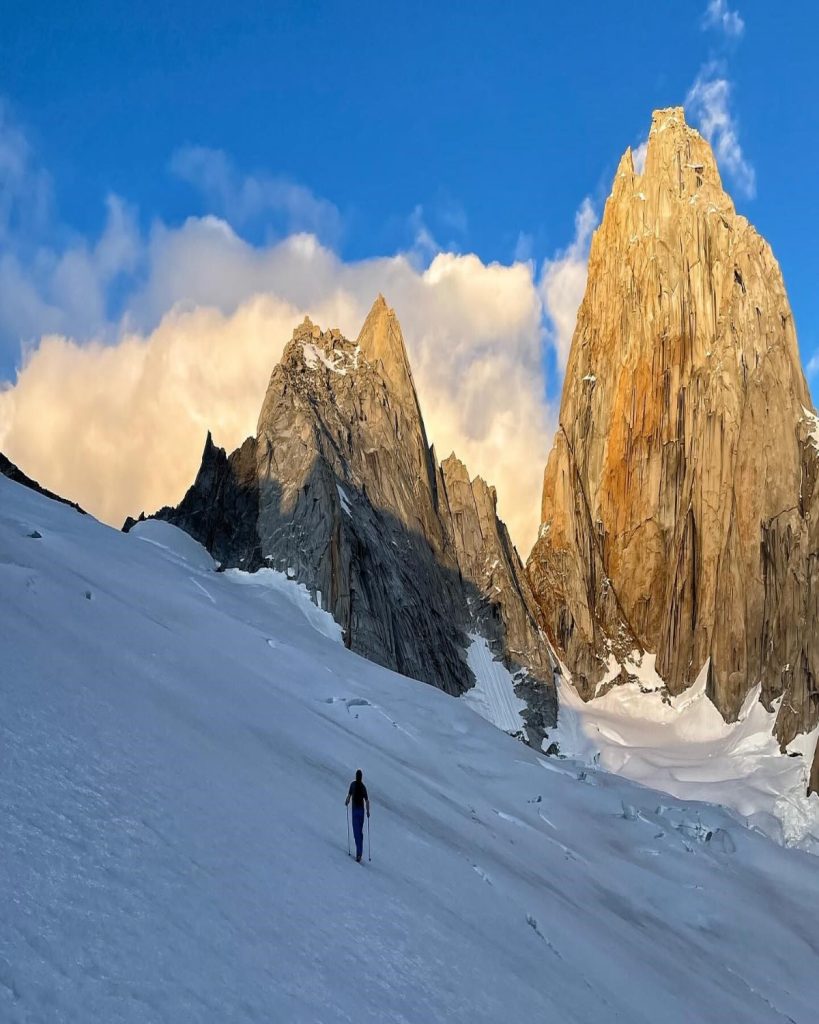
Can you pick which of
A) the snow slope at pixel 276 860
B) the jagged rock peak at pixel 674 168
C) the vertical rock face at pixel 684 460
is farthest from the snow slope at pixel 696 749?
the jagged rock peak at pixel 674 168

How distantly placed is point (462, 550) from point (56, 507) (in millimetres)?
81096

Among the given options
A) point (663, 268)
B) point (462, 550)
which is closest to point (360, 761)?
point (462, 550)

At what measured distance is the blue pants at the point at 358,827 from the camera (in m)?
14.0

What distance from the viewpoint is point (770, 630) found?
369 ft

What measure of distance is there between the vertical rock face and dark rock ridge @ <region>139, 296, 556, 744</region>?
17.1 m

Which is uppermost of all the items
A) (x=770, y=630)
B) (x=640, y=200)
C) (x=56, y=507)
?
(x=640, y=200)

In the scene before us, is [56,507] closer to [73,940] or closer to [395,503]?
[73,940]

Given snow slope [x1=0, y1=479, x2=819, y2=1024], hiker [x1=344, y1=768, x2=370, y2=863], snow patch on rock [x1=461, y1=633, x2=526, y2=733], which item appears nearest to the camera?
snow slope [x1=0, y1=479, x2=819, y2=1024]

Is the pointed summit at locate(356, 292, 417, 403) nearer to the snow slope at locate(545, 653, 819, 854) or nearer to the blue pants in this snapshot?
the snow slope at locate(545, 653, 819, 854)

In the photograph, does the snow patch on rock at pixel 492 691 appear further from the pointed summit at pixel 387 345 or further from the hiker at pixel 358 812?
the hiker at pixel 358 812

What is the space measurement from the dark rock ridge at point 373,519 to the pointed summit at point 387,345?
187 mm

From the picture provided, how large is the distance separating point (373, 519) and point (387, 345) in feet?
130

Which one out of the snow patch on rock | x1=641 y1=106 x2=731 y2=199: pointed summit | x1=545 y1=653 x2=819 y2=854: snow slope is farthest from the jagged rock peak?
the snow patch on rock

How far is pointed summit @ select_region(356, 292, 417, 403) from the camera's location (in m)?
121
